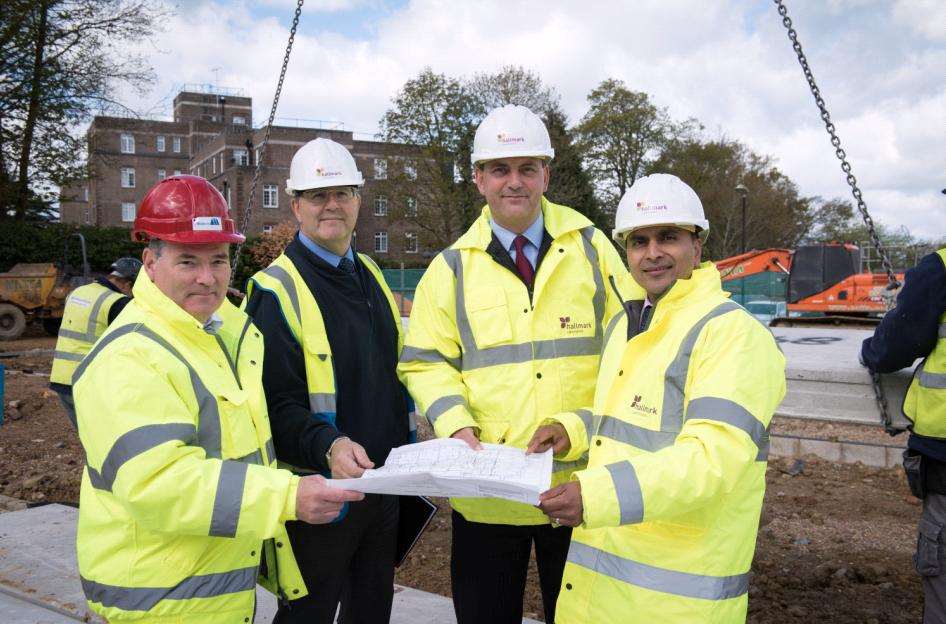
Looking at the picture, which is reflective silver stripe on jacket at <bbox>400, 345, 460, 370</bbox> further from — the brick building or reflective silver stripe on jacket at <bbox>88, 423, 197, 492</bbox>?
the brick building

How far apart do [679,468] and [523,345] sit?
3.39 feet

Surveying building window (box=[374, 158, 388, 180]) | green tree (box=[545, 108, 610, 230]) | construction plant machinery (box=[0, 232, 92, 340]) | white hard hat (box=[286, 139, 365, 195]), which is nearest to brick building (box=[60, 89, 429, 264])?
building window (box=[374, 158, 388, 180])

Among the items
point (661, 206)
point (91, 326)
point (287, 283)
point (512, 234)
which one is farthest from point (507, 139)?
point (91, 326)

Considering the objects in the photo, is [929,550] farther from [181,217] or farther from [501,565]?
[181,217]

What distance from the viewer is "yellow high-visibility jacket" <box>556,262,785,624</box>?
2.12 m

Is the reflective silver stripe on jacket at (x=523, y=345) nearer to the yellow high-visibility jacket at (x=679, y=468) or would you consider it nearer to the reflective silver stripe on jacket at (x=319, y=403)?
the yellow high-visibility jacket at (x=679, y=468)

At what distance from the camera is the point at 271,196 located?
54.5 metres

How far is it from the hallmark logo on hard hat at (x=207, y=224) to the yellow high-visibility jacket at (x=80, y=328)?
5.17 m

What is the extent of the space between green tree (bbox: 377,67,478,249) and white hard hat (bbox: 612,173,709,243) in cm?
3662

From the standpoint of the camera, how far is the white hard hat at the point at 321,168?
322cm

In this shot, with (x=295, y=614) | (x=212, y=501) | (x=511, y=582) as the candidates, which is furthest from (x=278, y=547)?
(x=511, y=582)

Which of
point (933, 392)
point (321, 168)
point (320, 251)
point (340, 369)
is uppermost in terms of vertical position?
point (321, 168)

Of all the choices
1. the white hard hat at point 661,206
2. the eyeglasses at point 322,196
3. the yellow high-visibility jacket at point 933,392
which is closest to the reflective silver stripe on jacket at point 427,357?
the eyeglasses at point 322,196

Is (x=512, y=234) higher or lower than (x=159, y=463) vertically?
higher
